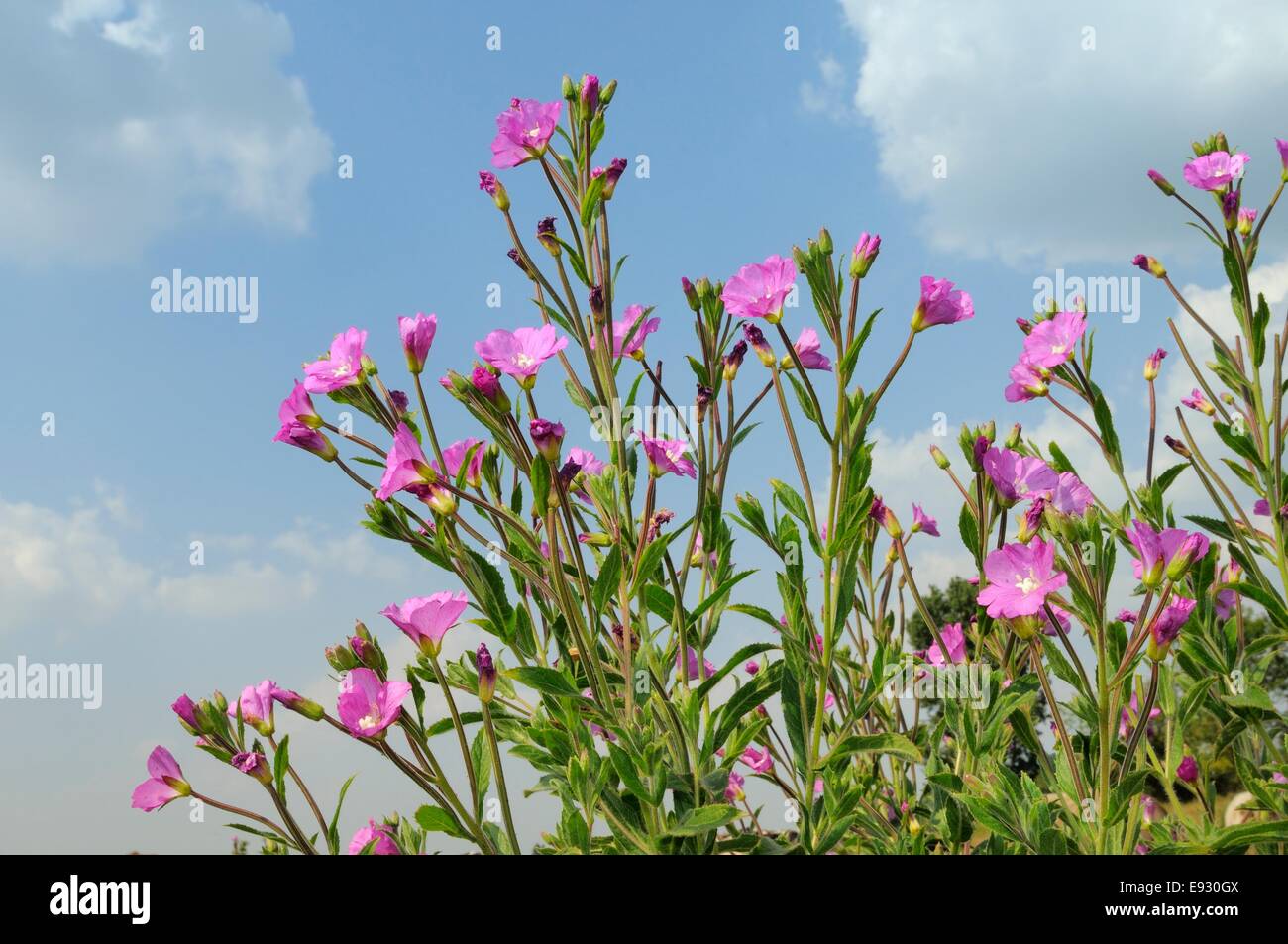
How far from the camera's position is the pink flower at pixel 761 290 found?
5.53 feet

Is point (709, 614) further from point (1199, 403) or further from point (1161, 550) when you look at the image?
point (1199, 403)

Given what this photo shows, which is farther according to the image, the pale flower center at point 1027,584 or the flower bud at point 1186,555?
the pale flower center at point 1027,584

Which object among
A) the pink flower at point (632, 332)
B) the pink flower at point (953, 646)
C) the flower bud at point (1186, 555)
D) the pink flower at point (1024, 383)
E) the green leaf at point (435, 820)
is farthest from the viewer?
the pink flower at point (953, 646)

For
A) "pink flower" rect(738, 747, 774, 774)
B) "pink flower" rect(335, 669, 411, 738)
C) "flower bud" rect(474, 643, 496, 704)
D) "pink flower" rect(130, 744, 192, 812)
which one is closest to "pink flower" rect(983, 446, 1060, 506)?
"flower bud" rect(474, 643, 496, 704)

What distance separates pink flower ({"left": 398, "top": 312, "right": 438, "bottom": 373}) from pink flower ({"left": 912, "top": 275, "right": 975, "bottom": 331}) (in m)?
0.82

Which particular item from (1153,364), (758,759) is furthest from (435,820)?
(1153,364)

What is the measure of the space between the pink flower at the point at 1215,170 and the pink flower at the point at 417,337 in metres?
1.82

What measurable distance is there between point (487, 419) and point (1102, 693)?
974 mm

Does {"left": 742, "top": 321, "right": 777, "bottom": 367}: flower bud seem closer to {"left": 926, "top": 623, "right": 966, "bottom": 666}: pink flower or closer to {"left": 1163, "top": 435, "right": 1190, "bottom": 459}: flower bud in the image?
{"left": 926, "top": 623, "right": 966, "bottom": 666}: pink flower

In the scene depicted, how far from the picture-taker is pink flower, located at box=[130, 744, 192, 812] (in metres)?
1.65

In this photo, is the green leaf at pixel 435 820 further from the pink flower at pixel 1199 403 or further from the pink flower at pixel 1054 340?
the pink flower at pixel 1199 403

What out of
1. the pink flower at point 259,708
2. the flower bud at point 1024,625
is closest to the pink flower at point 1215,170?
the flower bud at point 1024,625
